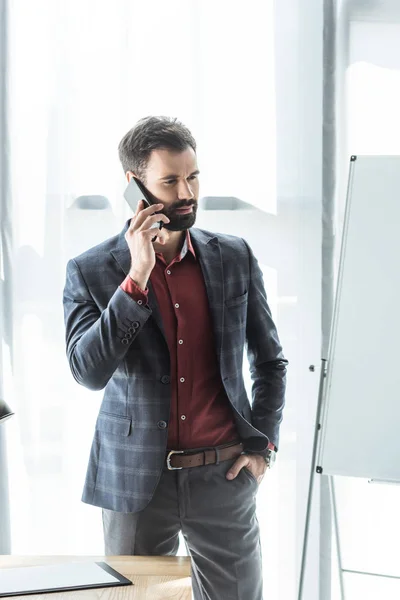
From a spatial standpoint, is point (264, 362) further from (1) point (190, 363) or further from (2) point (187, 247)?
(2) point (187, 247)

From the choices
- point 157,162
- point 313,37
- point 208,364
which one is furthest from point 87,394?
point 313,37

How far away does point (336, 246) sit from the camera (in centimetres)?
233

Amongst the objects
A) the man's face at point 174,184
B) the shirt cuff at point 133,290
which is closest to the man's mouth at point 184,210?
the man's face at point 174,184

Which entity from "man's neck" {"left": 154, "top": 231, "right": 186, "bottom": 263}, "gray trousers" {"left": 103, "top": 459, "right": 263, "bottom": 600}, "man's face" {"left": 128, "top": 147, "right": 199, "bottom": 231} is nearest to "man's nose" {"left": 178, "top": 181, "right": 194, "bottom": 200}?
"man's face" {"left": 128, "top": 147, "right": 199, "bottom": 231}

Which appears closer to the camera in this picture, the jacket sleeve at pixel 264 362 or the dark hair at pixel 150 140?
the dark hair at pixel 150 140

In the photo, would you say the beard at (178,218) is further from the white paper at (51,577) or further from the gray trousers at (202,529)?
the white paper at (51,577)

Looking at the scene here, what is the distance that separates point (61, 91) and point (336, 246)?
997 mm

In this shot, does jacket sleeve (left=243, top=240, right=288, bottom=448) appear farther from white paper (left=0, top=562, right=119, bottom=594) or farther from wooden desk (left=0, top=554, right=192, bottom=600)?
white paper (left=0, top=562, right=119, bottom=594)

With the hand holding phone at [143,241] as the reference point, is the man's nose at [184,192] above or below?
above

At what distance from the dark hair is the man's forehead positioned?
0.01 metres

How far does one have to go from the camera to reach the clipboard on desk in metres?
1.40

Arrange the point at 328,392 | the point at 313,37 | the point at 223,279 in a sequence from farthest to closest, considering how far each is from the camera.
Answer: the point at 313,37, the point at 223,279, the point at 328,392

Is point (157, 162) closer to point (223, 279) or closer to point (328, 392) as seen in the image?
point (223, 279)

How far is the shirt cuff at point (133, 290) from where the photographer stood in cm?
172
